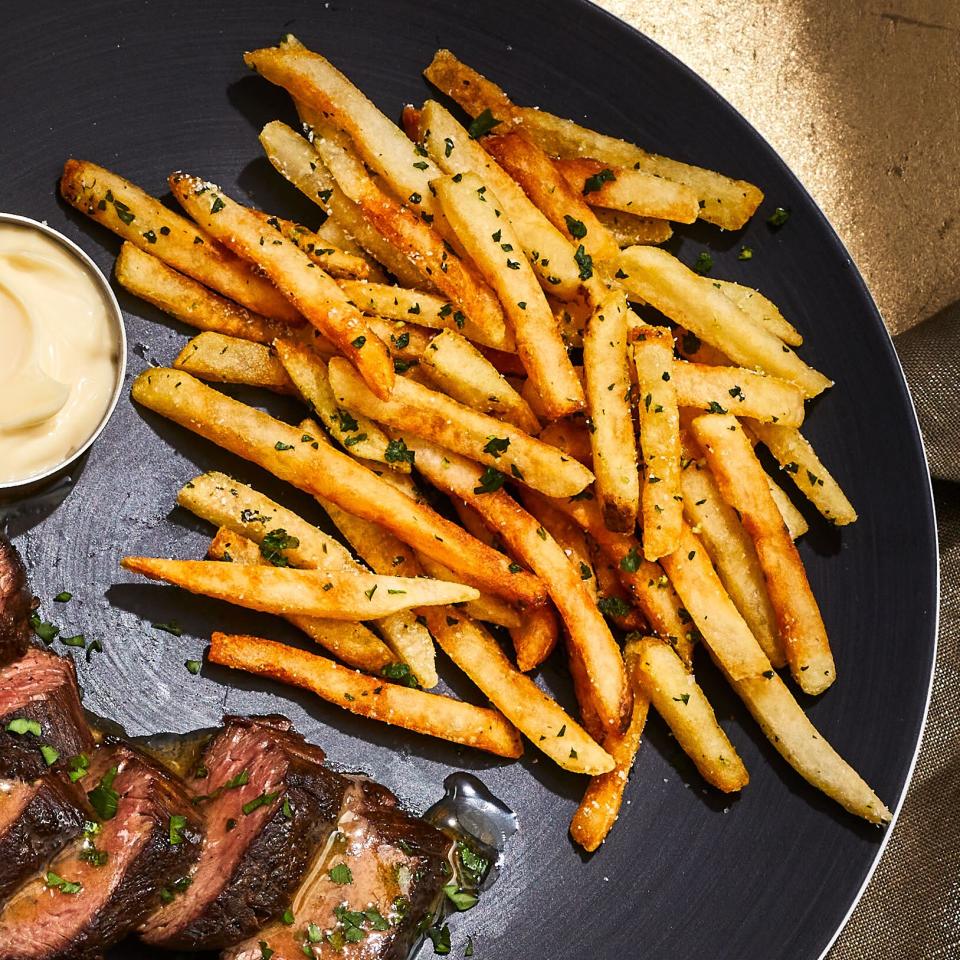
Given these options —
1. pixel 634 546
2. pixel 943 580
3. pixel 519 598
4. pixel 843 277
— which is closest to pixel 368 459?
pixel 519 598

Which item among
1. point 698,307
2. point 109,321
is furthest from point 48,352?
point 698,307

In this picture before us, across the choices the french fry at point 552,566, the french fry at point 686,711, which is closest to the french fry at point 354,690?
the french fry at point 552,566

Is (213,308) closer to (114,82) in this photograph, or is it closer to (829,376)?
(114,82)

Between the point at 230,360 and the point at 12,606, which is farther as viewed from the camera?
the point at 230,360

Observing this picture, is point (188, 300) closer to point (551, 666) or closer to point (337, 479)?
point (337, 479)

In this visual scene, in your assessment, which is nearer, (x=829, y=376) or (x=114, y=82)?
(x=114, y=82)

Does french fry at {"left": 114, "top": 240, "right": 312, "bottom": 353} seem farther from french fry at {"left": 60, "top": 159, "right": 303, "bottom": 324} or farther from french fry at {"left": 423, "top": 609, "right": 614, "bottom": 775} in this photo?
french fry at {"left": 423, "top": 609, "right": 614, "bottom": 775}

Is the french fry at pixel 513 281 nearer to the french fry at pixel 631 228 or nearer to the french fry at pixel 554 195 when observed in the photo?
the french fry at pixel 554 195
